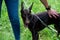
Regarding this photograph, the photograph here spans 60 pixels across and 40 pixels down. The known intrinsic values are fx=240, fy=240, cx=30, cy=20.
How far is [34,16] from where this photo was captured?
15.0 feet

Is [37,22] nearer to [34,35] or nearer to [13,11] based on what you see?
[34,35]

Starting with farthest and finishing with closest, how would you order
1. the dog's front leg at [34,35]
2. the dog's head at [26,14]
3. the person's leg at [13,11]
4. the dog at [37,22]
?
the dog's front leg at [34,35] < the dog at [37,22] < the dog's head at [26,14] < the person's leg at [13,11]

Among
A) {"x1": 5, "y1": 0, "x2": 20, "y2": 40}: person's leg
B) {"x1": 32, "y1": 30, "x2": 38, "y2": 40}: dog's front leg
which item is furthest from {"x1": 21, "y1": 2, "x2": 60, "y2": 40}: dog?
{"x1": 5, "y1": 0, "x2": 20, "y2": 40}: person's leg

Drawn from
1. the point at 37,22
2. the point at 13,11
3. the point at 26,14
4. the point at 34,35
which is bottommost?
the point at 34,35

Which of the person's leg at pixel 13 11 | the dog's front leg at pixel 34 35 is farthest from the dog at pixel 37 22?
the person's leg at pixel 13 11

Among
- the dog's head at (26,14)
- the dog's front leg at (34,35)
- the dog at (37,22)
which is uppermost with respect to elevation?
the dog's head at (26,14)

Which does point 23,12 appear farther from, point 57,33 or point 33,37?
point 57,33

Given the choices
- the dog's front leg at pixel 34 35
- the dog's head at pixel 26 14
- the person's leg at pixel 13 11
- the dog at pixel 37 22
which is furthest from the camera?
the dog's front leg at pixel 34 35

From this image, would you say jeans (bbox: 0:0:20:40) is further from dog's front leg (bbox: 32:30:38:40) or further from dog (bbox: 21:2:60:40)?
dog's front leg (bbox: 32:30:38:40)

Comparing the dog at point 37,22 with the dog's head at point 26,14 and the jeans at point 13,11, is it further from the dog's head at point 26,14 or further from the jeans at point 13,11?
the jeans at point 13,11

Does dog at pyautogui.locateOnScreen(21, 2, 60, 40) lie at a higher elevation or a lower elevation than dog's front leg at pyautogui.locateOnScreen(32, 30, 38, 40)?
higher

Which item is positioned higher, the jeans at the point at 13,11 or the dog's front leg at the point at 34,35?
the jeans at the point at 13,11

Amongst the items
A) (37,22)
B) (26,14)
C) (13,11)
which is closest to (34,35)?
(37,22)

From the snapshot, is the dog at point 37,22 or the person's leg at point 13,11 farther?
the dog at point 37,22
